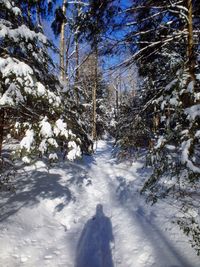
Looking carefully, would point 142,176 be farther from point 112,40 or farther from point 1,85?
point 1,85

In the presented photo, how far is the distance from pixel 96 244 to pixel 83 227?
3.37ft

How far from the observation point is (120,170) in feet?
43.8

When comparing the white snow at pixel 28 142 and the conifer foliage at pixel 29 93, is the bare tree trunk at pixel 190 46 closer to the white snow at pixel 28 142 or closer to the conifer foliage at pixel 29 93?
the conifer foliage at pixel 29 93

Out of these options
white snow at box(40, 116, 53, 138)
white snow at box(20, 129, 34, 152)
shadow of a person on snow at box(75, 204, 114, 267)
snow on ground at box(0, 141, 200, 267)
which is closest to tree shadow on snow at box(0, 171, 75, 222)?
snow on ground at box(0, 141, 200, 267)

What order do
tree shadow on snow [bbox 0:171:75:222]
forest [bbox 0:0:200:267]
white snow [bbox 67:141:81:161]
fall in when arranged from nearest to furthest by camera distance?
forest [bbox 0:0:200:267] < white snow [bbox 67:141:81:161] < tree shadow on snow [bbox 0:171:75:222]

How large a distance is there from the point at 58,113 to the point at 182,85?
262cm

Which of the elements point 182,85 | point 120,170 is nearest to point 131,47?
point 182,85

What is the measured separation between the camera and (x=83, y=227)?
6.91 metres

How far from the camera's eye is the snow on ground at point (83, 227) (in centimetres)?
522

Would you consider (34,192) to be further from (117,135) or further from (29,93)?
(29,93)

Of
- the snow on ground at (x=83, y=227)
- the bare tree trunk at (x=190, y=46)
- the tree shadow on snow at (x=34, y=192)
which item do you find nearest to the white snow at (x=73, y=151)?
the snow on ground at (x=83, y=227)

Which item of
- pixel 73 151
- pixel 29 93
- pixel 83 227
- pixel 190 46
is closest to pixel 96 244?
pixel 83 227

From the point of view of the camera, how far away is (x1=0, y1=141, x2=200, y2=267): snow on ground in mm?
5219

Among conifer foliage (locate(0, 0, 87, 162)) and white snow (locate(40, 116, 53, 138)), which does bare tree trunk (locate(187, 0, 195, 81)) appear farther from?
white snow (locate(40, 116, 53, 138))
